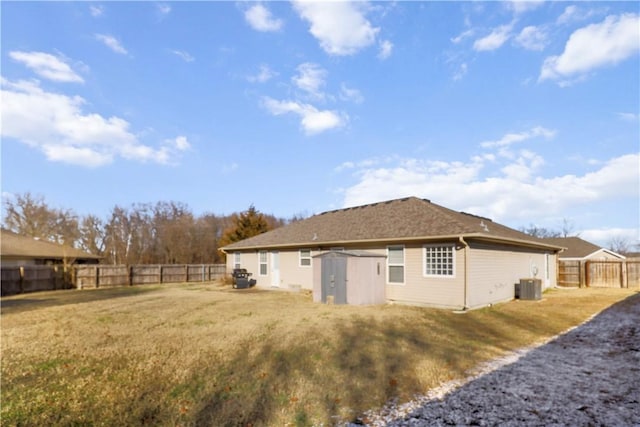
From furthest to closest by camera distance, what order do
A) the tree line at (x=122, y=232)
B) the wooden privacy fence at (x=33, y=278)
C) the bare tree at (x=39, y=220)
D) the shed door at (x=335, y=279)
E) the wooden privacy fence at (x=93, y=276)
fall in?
the tree line at (x=122, y=232) < the bare tree at (x=39, y=220) < the wooden privacy fence at (x=93, y=276) < the wooden privacy fence at (x=33, y=278) < the shed door at (x=335, y=279)

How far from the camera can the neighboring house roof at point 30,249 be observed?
2304cm

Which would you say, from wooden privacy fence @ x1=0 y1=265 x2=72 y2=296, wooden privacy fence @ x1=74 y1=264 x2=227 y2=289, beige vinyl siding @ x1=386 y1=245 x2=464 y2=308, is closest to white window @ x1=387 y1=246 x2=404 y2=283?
beige vinyl siding @ x1=386 y1=245 x2=464 y2=308

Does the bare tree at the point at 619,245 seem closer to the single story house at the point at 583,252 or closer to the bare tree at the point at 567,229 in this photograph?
the bare tree at the point at 567,229

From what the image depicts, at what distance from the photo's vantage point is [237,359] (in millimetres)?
6109

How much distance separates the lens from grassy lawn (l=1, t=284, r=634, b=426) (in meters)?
4.17

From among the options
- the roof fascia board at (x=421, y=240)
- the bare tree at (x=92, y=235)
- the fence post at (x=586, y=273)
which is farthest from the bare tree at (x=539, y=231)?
the bare tree at (x=92, y=235)

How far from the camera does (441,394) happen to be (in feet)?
15.2

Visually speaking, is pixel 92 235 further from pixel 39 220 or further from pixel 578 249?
pixel 578 249

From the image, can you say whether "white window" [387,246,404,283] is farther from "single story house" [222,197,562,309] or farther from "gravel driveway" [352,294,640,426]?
"gravel driveway" [352,294,640,426]

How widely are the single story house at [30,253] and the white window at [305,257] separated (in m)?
15.4

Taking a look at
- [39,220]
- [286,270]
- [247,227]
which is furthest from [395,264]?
[39,220]

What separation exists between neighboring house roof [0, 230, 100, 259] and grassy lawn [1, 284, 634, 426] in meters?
15.2

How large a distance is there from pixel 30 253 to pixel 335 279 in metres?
23.1

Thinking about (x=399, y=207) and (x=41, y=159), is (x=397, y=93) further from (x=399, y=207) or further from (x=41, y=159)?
(x=41, y=159)
